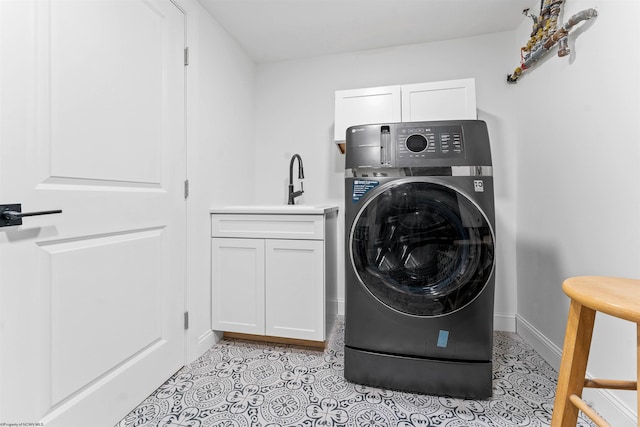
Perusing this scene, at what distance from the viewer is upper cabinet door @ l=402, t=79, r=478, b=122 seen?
1.88 m

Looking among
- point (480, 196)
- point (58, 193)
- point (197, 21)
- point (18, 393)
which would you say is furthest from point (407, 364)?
point (197, 21)

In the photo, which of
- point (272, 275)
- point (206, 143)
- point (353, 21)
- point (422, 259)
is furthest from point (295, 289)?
point (353, 21)

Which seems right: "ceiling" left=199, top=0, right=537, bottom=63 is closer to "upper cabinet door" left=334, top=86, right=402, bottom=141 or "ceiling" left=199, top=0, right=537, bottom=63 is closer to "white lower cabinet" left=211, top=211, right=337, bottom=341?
"upper cabinet door" left=334, top=86, right=402, bottom=141

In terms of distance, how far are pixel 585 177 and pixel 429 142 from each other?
0.74 m

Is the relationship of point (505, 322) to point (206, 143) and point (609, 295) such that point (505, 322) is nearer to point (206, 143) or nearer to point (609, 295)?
point (609, 295)

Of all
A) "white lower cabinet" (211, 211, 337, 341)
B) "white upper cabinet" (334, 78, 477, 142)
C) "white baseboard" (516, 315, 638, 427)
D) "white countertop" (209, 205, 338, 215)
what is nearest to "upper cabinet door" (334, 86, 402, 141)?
"white upper cabinet" (334, 78, 477, 142)

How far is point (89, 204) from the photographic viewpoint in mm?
1112

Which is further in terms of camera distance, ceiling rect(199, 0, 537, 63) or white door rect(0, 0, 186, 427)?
ceiling rect(199, 0, 537, 63)

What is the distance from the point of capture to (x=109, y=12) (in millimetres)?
1183

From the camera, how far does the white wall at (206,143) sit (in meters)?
1.67

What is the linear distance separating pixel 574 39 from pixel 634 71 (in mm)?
460

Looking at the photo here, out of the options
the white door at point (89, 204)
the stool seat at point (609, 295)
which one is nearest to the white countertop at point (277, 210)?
the white door at point (89, 204)

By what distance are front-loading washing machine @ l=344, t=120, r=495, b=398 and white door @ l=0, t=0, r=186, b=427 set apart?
0.96 m

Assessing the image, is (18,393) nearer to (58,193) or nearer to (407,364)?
(58,193)
